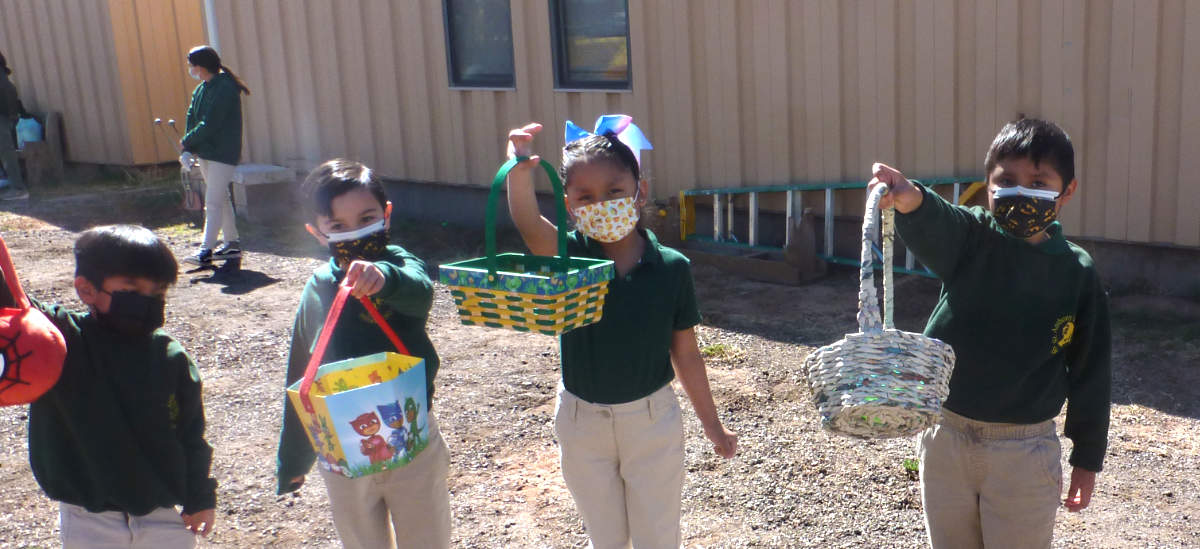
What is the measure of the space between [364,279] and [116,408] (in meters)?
0.77

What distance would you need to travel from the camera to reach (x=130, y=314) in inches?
104

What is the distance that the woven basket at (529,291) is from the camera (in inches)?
91.4

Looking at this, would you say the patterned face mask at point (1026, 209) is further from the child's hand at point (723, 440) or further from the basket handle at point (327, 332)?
the basket handle at point (327, 332)

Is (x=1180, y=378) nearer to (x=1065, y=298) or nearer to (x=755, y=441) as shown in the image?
(x=755, y=441)

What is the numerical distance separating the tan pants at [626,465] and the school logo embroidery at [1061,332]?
0.97 metres

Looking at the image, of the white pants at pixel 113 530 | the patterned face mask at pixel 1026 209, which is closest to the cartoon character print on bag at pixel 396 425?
the white pants at pixel 113 530

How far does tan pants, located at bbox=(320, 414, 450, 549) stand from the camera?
9.22 ft

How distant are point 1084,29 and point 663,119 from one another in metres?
3.22

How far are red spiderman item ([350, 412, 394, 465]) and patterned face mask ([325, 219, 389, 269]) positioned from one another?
612 mm

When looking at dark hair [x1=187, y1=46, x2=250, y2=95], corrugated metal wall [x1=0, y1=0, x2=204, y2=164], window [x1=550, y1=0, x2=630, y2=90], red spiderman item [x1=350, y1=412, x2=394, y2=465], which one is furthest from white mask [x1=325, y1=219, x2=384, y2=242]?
corrugated metal wall [x1=0, y1=0, x2=204, y2=164]

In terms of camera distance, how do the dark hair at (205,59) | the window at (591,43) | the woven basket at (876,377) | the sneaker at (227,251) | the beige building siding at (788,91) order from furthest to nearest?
the sneaker at (227,251) → the window at (591,43) → the dark hair at (205,59) → the beige building siding at (788,91) → the woven basket at (876,377)

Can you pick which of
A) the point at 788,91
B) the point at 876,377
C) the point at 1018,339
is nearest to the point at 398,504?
the point at 876,377

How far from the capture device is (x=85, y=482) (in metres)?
2.67

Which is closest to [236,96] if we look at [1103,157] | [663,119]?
[663,119]
